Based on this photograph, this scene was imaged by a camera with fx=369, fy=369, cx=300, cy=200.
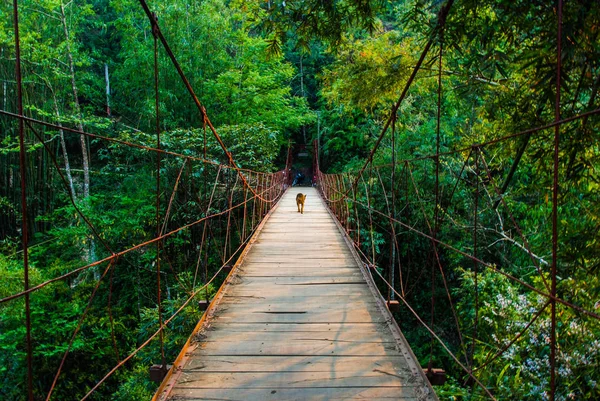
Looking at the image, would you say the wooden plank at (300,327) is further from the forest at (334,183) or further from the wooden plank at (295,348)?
the forest at (334,183)

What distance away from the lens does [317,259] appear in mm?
→ 3021

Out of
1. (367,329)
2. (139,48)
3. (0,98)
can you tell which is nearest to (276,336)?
(367,329)

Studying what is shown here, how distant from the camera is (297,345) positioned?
160 cm

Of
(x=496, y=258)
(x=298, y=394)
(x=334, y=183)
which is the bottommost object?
(x=496, y=258)

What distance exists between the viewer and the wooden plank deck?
1287 mm

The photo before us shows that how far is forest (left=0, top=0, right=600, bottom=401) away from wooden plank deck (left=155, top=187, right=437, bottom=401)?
179 millimetres

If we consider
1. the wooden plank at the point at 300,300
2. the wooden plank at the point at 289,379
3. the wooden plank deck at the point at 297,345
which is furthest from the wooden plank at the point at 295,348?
the wooden plank at the point at 300,300

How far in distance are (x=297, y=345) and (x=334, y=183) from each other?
5518 mm

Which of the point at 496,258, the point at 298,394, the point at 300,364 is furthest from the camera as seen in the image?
the point at 496,258

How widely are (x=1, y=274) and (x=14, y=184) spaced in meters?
3.17

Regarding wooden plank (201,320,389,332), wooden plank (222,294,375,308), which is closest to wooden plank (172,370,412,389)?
wooden plank (201,320,389,332)

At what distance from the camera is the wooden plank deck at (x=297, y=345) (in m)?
1.29

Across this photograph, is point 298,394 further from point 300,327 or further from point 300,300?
point 300,300

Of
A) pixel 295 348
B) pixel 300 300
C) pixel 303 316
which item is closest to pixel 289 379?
pixel 295 348
